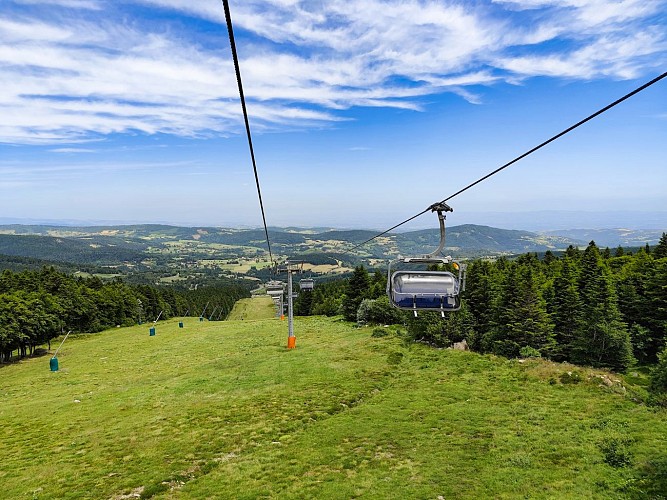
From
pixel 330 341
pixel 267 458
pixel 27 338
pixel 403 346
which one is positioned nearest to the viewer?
pixel 267 458

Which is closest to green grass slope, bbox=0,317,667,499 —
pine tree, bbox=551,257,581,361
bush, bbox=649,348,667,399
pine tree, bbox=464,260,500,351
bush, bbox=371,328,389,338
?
bush, bbox=649,348,667,399

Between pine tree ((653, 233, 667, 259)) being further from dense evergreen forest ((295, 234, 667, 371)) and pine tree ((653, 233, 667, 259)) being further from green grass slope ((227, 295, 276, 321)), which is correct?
green grass slope ((227, 295, 276, 321))

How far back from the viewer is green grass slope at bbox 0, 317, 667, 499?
1689 cm

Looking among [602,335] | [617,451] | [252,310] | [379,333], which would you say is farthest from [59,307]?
[252,310]

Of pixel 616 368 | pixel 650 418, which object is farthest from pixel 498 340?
pixel 650 418

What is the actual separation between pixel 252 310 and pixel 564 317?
126m

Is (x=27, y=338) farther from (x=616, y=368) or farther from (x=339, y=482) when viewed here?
(x=616, y=368)

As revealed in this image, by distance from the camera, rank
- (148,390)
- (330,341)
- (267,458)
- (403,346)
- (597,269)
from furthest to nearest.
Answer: (597,269)
(330,341)
(403,346)
(148,390)
(267,458)

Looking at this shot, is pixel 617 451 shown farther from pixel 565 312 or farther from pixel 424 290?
pixel 565 312

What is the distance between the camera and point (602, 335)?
47.4 meters

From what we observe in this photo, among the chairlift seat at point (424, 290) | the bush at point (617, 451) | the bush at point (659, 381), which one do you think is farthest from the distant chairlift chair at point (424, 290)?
the bush at point (659, 381)

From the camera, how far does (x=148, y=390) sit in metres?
33.1

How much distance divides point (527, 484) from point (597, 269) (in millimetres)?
59072

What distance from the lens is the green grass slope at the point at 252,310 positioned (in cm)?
15025
